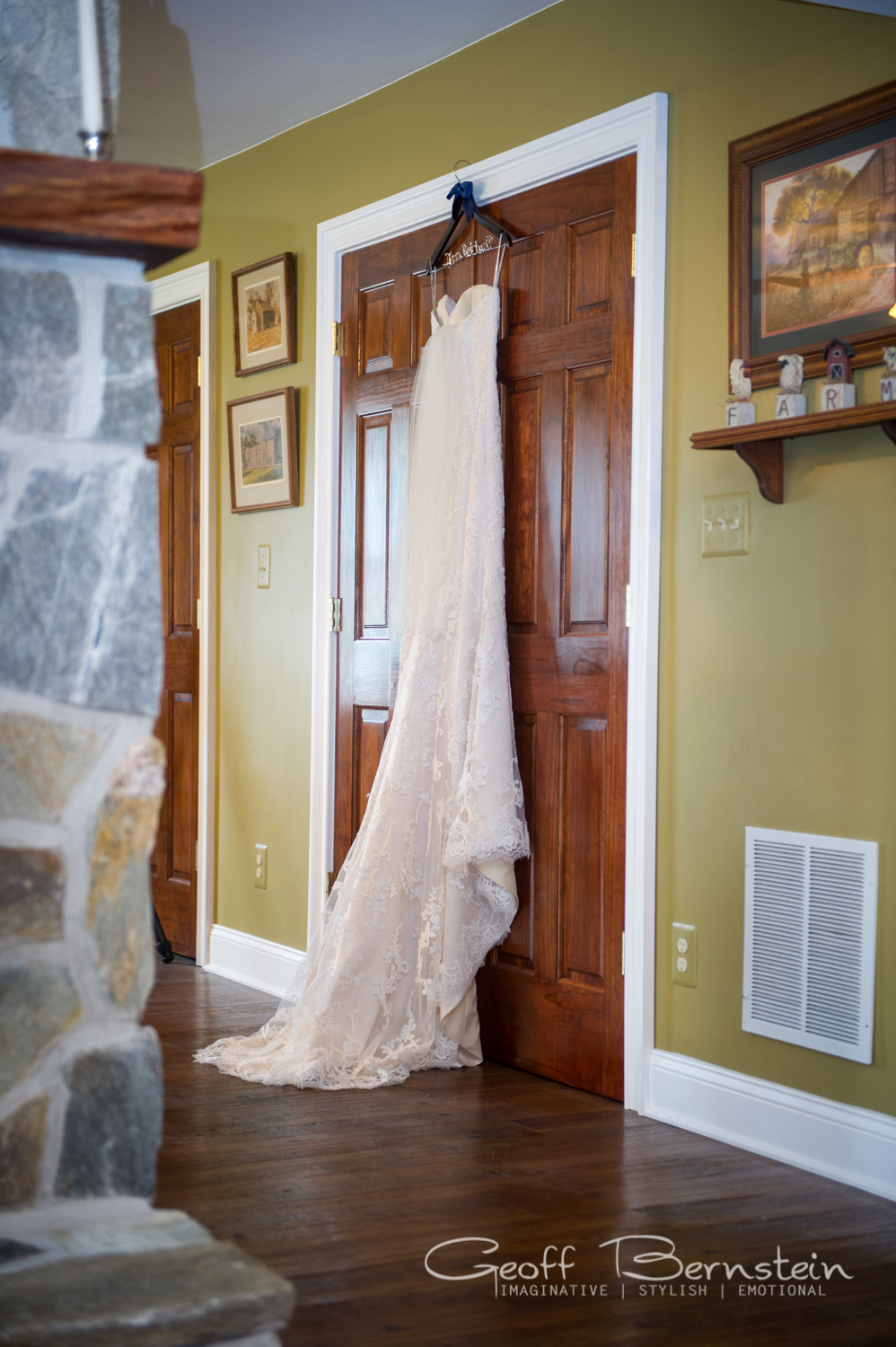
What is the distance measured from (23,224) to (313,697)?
266cm

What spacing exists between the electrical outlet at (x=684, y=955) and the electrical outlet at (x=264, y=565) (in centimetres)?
188

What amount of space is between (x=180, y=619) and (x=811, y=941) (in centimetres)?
269

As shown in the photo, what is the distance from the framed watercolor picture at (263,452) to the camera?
3.90m

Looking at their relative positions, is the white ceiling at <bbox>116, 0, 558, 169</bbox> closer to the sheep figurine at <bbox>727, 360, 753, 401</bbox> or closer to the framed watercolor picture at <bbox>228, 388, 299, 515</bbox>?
the framed watercolor picture at <bbox>228, 388, 299, 515</bbox>

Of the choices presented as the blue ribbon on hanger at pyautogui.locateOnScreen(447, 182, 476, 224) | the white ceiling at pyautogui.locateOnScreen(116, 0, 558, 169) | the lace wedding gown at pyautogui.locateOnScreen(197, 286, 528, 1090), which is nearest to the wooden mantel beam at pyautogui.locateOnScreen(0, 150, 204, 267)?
the white ceiling at pyautogui.locateOnScreen(116, 0, 558, 169)

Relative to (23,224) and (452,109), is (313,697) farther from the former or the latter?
(23,224)

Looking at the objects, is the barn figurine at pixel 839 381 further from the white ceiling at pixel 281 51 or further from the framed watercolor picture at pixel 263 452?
the framed watercolor picture at pixel 263 452

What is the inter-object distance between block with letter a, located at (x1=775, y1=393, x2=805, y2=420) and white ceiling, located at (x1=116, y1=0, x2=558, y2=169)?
1306 millimetres

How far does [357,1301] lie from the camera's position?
6.16 ft

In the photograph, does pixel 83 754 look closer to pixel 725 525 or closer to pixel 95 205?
pixel 95 205

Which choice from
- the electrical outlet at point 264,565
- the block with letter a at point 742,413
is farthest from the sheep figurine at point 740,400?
the electrical outlet at point 264,565

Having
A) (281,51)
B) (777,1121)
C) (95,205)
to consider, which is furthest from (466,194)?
(777,1121)

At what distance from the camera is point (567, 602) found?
3000 millimetres

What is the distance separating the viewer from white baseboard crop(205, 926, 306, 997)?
12.7 ft
